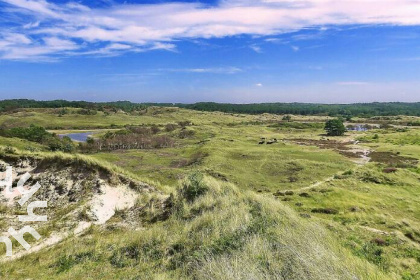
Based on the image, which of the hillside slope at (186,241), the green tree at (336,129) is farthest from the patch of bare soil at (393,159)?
the hillside slope at (186,241)

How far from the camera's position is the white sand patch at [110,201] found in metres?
16.3

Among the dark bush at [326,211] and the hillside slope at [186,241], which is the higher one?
the hillside slope at [186,241]

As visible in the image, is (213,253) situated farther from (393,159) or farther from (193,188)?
(393,159)

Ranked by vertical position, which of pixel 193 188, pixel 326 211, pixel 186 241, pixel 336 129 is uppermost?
pixel 193 188

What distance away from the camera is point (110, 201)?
1759 centimetres

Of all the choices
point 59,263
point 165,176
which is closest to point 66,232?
point 59,263

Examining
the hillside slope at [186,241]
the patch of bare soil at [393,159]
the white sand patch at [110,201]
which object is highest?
the hillside slope at [186,241]

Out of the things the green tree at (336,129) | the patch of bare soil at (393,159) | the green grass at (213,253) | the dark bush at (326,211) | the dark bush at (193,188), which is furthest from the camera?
the green tree at (336,129)

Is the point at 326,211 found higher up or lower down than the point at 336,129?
lower down

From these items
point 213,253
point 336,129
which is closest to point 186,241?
point 213,253

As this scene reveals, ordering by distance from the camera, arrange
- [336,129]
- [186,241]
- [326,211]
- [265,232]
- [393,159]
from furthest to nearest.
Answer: [336,129], [393,159], [326,211], [186,241], [265,232]

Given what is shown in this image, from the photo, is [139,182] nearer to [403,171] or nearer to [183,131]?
[403,171]

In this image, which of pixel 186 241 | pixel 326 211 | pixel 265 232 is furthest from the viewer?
pixel 326 211

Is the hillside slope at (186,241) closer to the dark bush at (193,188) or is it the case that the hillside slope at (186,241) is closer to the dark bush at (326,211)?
the dark bush at (193,188)
